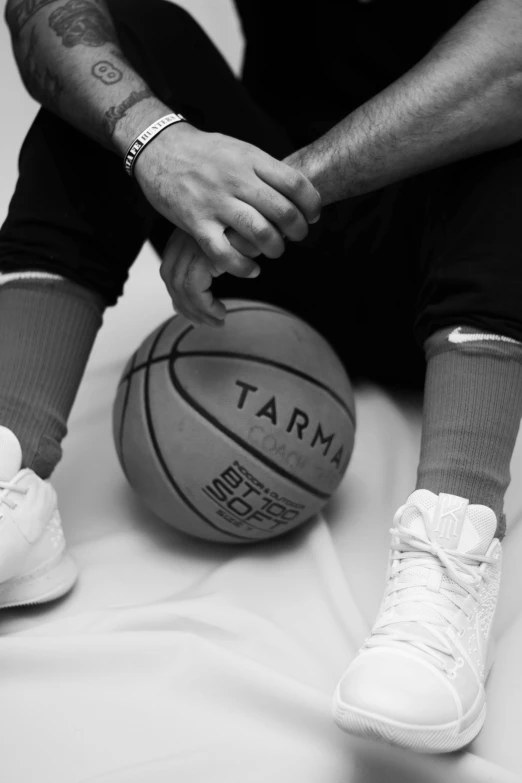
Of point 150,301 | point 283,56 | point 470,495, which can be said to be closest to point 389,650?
point 470,495

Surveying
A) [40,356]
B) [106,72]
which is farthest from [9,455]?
[106,72]

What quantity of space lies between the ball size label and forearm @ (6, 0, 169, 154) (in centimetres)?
44

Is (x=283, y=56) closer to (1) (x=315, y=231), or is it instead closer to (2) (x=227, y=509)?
(1) (x=315, y=231)

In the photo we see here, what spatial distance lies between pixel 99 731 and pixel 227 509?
0.33 m

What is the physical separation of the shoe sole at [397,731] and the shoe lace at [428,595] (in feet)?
0.22

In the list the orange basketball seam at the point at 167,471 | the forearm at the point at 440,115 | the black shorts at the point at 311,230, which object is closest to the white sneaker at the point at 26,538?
the orange basketball seam at the point at 167,471

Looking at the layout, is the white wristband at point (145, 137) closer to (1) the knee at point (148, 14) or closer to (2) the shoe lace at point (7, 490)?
(1) the knee at point (148, 14)

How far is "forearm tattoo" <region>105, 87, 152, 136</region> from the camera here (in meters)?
1.08

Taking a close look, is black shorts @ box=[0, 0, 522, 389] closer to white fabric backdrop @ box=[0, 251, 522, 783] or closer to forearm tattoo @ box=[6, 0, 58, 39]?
forearm tattoo @ box=[6, 0, 58, 39]

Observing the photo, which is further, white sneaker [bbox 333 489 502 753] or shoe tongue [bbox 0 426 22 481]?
shoe tongue [bbox 0 426 22 481]

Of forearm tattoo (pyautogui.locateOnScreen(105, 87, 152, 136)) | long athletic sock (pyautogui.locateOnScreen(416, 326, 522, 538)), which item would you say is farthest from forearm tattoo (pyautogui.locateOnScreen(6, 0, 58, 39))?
long athletic sock (pyautogui.locateOnScreen(416, 326, 522, 538))

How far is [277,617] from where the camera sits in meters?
1.12

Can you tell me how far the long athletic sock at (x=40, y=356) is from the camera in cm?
109

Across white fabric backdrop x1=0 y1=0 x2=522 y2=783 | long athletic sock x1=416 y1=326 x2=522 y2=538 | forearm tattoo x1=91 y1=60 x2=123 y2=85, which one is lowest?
white fabric backdrop x1=0 y1=0 x2=522 y2=783
